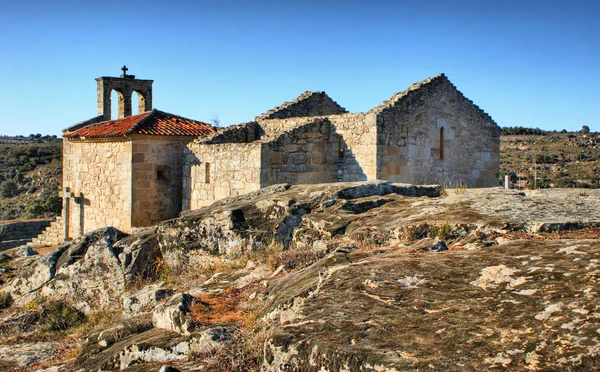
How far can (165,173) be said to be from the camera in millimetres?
15938

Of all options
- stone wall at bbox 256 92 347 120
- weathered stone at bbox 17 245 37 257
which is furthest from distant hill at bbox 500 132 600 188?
weathered stone at bbox 17 245 37 257

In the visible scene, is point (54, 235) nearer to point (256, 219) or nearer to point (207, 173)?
Answer: point (207, 173)

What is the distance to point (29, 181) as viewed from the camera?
4562 centimetres

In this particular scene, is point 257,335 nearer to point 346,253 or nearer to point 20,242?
point 346,253

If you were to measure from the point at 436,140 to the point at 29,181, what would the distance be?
128ft

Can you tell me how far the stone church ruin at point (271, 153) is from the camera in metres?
13.7

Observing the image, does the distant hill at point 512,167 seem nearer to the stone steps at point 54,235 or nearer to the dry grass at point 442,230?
the stone steps at point 54,235

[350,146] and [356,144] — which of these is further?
[350,146]

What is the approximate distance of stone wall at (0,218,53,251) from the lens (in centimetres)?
2417

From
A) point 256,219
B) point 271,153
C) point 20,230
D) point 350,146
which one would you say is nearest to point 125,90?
point 20,230

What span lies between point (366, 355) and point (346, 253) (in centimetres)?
190

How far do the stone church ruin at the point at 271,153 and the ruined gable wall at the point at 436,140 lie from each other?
0.03 metres

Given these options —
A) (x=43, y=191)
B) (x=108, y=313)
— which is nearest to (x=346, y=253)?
(x=108, y=313)

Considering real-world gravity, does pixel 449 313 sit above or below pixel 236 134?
below
